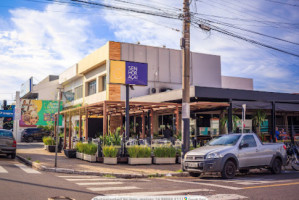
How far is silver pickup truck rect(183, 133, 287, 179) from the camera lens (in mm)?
11234

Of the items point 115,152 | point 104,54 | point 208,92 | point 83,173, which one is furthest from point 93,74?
point 83,173

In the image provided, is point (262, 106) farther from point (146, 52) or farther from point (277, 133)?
point (146, 52)

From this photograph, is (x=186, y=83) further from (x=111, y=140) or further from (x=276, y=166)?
(x=111, y=140)

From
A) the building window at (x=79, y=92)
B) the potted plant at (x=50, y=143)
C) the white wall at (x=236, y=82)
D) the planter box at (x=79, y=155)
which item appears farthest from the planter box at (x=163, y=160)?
the white wall at (x=236, y=82)

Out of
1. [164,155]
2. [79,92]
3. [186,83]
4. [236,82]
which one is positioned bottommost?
[164,155]

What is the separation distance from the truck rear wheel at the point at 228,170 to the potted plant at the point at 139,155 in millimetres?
5134

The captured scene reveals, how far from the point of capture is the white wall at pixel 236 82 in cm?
4541

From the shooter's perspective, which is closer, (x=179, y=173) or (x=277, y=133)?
(x=179, y=173)

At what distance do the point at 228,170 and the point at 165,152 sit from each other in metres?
4.96

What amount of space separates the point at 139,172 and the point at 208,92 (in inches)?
347

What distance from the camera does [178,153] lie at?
651 inches

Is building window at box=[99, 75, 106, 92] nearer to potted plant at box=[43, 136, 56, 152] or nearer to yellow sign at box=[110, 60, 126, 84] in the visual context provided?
potted plant at box=[43, 136, 56, 152]

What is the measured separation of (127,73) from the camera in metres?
17.9

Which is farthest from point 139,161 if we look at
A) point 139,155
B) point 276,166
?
point 276,166
